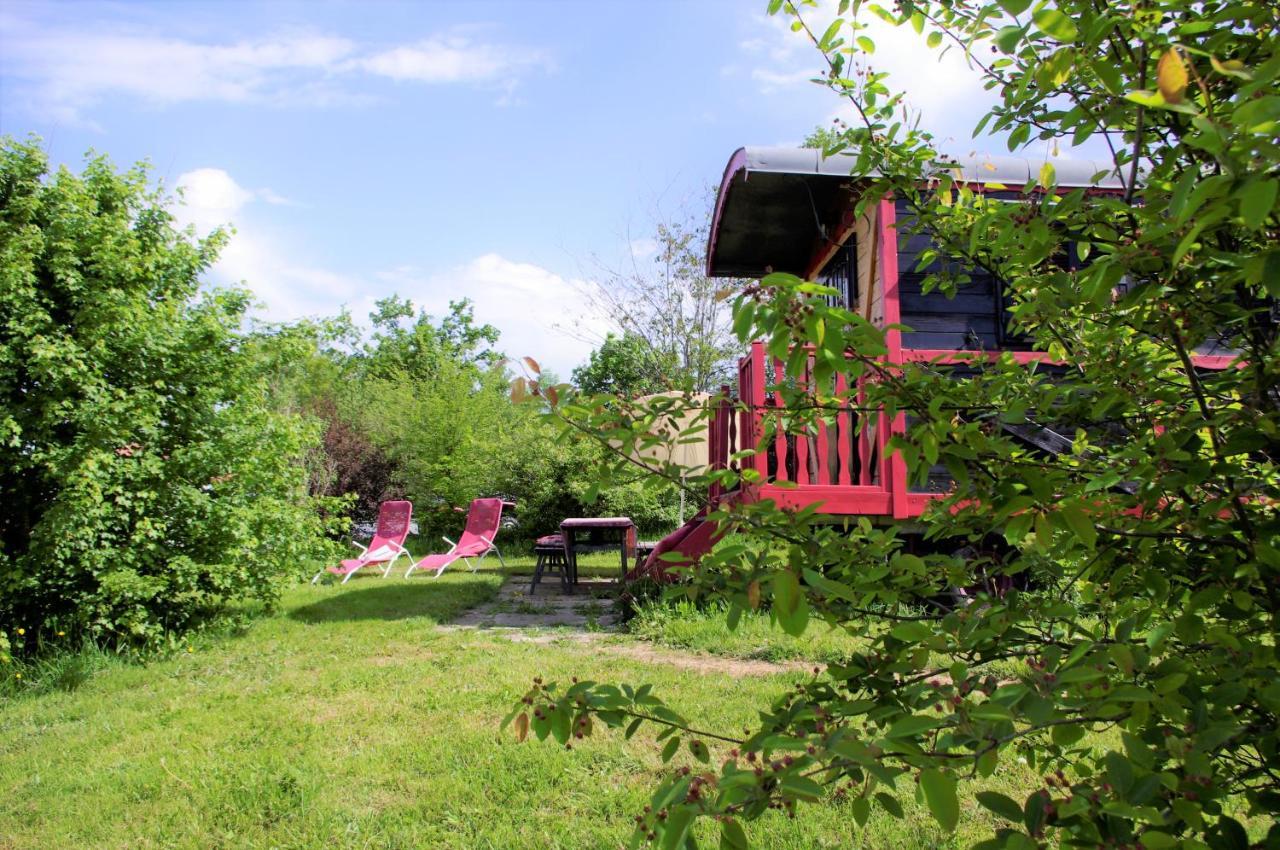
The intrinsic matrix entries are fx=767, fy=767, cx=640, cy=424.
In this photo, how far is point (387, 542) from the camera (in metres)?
11.9

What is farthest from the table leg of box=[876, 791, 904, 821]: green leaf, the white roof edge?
box=[876, 791, 904, 821]: green leaf

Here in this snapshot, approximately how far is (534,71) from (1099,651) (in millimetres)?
4386

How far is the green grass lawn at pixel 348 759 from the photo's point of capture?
2775mm

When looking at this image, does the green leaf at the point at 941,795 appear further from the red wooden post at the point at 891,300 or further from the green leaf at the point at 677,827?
the red wooden post at the point at 891,300

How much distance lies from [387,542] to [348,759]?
8870 mm

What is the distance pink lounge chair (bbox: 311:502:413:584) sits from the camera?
1128 cm

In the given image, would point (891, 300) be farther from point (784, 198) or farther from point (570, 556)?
point (570, 556)

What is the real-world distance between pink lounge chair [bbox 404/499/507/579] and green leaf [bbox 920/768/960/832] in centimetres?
1052

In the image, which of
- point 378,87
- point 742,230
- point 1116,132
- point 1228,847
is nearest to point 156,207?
point 378,87

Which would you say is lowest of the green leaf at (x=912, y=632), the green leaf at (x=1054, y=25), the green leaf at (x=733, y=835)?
the green leaf at (x=733, y=835)

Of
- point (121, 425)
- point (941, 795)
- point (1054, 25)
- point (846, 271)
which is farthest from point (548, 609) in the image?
point (1054, 25)

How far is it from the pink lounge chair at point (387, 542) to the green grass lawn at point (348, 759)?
18.3 ft

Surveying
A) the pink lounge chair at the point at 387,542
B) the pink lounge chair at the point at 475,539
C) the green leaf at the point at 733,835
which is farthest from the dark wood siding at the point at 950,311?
the pink lounge chair at the point at 387,542

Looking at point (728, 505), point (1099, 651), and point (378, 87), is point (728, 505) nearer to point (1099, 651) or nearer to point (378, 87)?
point (1099, 651)
